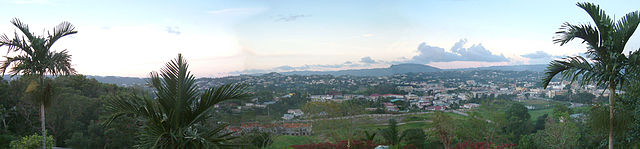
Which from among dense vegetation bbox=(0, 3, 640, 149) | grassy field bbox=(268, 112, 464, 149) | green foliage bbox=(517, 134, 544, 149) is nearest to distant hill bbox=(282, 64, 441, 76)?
grassy field bbox=(268, 112, 464, 149)

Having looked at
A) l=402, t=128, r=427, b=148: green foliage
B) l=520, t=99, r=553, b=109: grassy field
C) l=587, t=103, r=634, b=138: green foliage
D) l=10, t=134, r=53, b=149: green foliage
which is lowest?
l=520, t=99, r=553, b=109: grassy field

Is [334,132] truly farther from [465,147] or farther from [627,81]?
[627,81]

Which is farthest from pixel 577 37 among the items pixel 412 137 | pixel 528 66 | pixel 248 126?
pixel 528 66

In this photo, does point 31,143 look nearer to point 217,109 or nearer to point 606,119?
point 217,109

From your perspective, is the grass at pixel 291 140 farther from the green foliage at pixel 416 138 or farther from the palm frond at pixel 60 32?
the palm frond at pixel 60 32

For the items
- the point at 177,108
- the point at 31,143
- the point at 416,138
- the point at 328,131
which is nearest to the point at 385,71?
the point at 328,131

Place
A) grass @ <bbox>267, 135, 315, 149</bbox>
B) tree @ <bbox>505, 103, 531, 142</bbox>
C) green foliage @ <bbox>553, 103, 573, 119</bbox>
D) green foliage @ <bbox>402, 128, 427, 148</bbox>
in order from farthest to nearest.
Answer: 1. tree @ <bbox>505, 103, 531, 142</bbox>
2. grass @ <bbox>267, 135, 315, 149</bbox>
3. green foliage @ <bbox>553, 103, 573, 119</bbox>
4. green foliage @ <bbox>402, 128, 427, 148</bbox>

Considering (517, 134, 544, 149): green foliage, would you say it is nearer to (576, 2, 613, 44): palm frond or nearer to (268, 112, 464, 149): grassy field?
(268, 112, 464, 149): grassy field

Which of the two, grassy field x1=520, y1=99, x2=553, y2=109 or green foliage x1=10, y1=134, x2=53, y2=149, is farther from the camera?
grassy field x1=520, y1=99, x2=553, y2=109
